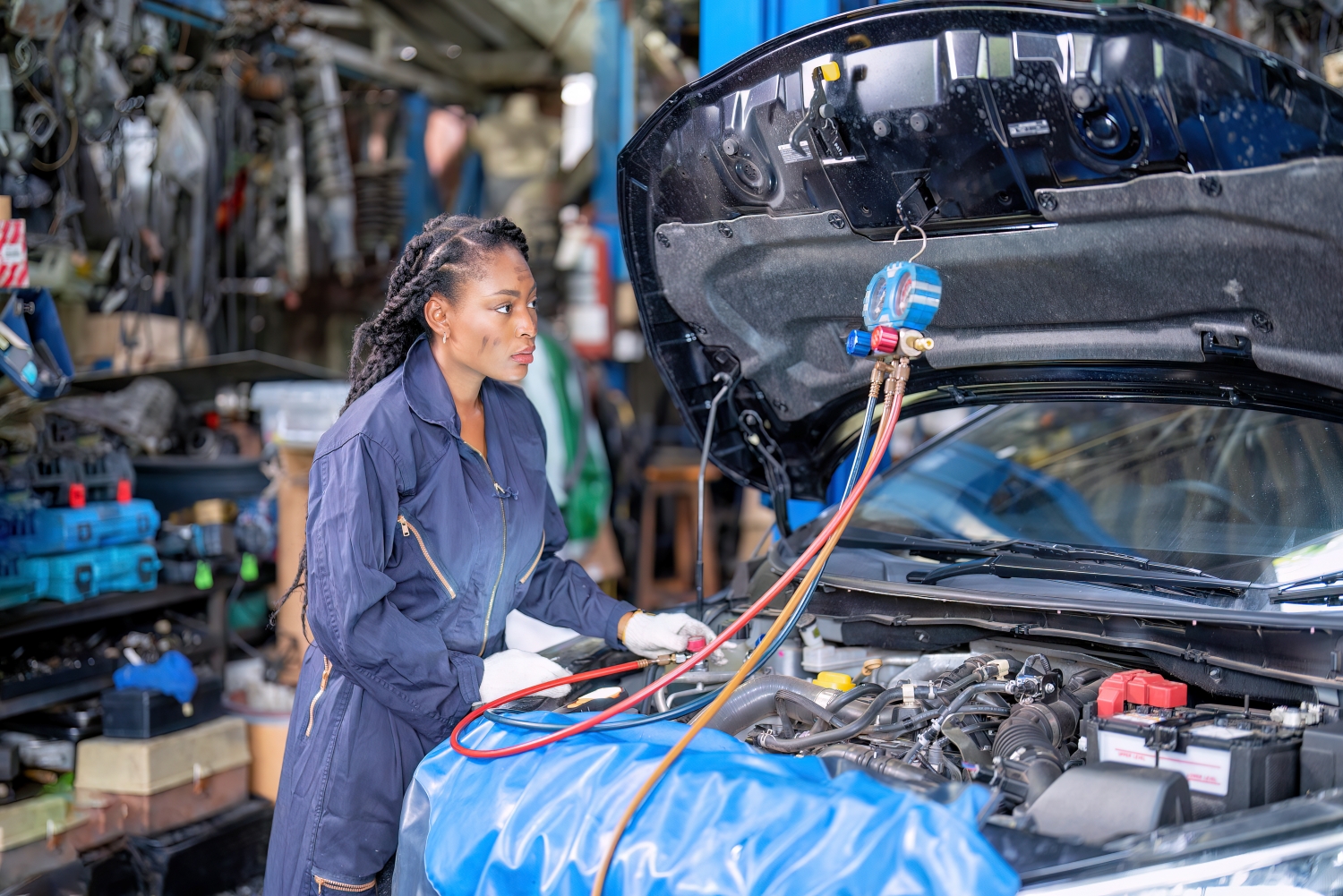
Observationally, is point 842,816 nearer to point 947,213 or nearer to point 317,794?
point 317,794

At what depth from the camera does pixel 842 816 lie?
1371mm

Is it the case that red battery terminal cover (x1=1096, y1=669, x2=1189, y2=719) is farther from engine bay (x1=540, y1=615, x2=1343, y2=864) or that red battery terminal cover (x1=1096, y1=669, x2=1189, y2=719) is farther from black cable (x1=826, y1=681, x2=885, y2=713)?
black cable (x1=826, y1=681, x2=885, y2=713)

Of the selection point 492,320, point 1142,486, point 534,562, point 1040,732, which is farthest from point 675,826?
point 1142,486

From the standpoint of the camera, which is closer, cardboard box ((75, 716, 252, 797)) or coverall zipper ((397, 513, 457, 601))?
coverall zipper ((397, 513, 457, 601))

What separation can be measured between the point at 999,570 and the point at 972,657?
→ 190 mm

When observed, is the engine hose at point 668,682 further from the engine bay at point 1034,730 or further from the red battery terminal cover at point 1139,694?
the red battery terminal cover at point 1139,694

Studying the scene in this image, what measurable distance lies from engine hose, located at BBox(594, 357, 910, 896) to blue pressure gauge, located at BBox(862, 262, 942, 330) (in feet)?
0.22

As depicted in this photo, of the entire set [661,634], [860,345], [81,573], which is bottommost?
[81,573]

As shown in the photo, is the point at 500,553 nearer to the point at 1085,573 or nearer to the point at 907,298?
the point at 907,298

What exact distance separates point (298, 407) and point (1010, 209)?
9.90 feet

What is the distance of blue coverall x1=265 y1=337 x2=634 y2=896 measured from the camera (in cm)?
177

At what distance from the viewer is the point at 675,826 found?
1.46m

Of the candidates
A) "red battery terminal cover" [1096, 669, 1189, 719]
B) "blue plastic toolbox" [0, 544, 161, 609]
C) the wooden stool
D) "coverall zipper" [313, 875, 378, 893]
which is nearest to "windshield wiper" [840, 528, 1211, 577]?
"red battery terminal cover" [1096, 669, 1189, 719]

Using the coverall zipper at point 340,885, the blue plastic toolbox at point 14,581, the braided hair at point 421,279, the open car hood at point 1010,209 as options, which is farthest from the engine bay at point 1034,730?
the blue plastic toolbox at point 14,581
